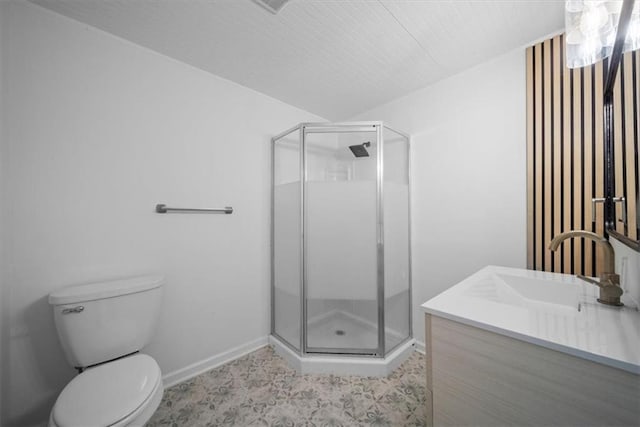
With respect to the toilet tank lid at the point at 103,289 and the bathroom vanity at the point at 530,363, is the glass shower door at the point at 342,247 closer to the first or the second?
the bathroom vanity at the point at 530,363

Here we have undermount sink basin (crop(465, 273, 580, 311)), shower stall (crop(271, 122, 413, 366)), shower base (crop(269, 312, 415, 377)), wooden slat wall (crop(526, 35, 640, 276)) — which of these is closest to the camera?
undermount sink basin (crop(465, 273, 580, 311))

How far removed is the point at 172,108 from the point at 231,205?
0.79 metres

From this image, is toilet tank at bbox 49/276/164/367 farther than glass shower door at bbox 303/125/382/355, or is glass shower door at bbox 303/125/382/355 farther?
glass shower door at bbox 303/125/382/355

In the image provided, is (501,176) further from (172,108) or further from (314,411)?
(172,108)

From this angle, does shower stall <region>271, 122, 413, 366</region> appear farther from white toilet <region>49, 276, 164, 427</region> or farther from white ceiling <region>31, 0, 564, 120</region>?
white toilet <region>49, 276, 164, 427</region>

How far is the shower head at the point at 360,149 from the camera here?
217 cm

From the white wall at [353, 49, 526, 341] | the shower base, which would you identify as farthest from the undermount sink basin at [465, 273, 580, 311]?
the shower base

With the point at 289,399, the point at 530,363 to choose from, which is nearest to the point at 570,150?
the point at 530,363

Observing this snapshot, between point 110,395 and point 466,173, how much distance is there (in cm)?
240

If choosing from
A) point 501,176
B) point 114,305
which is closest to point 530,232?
point 501,176

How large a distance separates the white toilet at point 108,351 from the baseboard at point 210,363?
0.46 meters

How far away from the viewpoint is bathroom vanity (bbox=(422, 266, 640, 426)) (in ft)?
1.85

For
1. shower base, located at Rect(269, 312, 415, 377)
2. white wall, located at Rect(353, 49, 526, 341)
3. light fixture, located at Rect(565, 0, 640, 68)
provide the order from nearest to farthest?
→ 1. light fixture, located at Rect(565, 0, 640, 68)
2. white wall, located at Rect(353, 49, 526, 341)
3. shower base, located at Rect(269, 312, 415, 377)

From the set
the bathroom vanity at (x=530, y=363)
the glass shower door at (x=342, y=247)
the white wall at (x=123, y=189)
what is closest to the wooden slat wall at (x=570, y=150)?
the bathroom vanity at (x=530, y=363)
